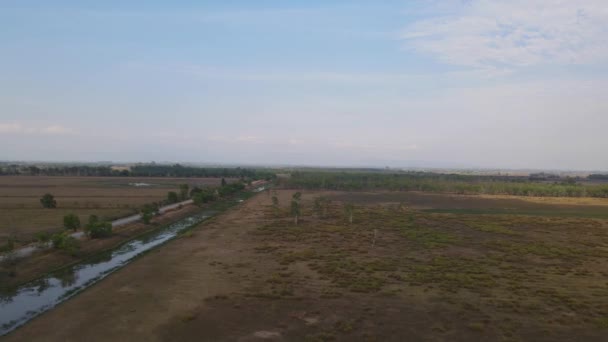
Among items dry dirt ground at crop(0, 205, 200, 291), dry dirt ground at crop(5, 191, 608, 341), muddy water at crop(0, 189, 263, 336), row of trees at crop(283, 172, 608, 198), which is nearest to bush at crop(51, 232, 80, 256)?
dry dirt ground at crop(0, 205, 200, 291)

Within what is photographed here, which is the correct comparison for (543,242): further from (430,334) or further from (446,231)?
(430,334)

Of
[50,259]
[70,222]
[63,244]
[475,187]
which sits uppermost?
[475,187]

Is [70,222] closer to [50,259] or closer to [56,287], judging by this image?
[50,259]

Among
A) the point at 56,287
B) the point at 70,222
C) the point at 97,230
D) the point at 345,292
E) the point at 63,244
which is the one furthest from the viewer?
the point at 70,222

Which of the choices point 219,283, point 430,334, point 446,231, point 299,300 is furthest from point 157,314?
point 446,231

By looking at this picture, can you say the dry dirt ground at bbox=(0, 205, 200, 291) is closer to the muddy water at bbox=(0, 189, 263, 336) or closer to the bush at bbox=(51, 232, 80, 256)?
the bush at bbox=(51, 232, 80, 256)

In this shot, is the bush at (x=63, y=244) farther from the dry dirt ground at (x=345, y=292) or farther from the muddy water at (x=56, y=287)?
the dry dirt ground at (x=345, y=292)

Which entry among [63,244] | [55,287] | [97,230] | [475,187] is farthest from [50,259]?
[475,187]

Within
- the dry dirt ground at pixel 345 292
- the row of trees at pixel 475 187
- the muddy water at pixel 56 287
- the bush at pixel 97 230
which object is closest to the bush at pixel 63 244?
the muddy water at pixel 56 287
